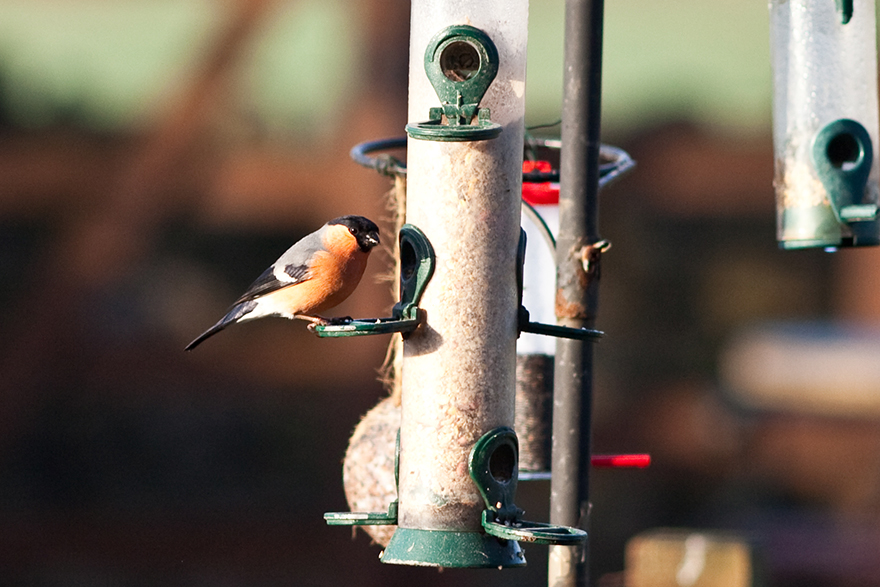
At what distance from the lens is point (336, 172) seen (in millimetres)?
5828

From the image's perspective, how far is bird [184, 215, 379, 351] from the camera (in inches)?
147

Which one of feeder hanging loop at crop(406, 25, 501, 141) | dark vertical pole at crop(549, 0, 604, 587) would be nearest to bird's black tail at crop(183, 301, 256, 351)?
feeder hanging loop at crop(406, 25, 501, 141)

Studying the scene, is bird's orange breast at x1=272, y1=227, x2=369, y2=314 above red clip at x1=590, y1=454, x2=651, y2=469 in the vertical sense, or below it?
above

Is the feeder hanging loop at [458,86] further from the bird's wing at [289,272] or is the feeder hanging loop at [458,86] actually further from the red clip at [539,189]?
the bird's wing at [289,272]

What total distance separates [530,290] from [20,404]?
320cm

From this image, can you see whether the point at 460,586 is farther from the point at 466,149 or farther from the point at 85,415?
the point at 466,149

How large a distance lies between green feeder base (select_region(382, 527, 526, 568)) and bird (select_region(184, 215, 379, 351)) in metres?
0.90

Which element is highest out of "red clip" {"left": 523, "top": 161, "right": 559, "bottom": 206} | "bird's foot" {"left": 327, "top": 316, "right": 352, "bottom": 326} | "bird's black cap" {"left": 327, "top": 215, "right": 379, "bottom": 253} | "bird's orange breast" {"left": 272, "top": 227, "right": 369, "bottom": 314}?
"red clip" {"left": 523, "top": 161, "right": 559, "bottom": 206}

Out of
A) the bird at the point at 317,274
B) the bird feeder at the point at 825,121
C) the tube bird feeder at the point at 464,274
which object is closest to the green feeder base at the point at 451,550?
the tube bird feeder at the point at 464,274

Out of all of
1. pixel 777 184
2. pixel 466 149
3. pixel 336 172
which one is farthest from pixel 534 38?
pixel 466 149

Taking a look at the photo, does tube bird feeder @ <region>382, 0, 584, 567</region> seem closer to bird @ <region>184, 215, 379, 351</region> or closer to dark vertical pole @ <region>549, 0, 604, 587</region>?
dark vertical pole @ <region>549, 0, 604, 587</region>

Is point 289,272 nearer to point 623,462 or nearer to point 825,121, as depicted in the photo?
point 623,462

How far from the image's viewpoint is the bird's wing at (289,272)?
3.77 meters

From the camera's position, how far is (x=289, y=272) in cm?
380
